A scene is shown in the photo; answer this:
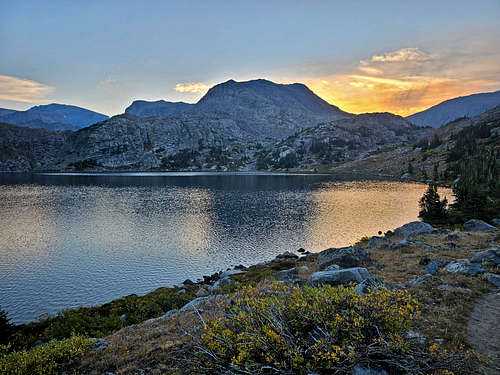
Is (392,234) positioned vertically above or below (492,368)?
below

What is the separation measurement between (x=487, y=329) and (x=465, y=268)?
7.70m

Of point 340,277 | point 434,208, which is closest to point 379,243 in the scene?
point 340,277

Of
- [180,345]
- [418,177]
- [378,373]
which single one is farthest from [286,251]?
[418,177]

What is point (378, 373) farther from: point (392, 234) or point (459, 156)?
point (459, 156)

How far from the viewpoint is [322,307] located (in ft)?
29.6

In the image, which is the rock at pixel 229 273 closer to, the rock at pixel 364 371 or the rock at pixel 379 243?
the rock at pixel 379 243

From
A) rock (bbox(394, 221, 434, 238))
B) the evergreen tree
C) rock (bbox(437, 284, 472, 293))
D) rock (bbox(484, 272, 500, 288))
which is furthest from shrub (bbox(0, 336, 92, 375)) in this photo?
the evergreen tree

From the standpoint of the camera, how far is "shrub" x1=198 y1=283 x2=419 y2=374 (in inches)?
282

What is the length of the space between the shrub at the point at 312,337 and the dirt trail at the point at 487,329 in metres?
2.69

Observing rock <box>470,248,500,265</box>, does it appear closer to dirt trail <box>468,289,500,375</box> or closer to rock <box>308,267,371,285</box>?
dirt trail <box>468,289,500,375</box>

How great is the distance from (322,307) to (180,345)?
230 inches

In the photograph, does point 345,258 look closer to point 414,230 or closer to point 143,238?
point 414,230

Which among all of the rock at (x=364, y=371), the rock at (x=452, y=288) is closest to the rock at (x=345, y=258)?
the rock at (x=452, y=288)

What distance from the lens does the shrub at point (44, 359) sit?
9.46m
